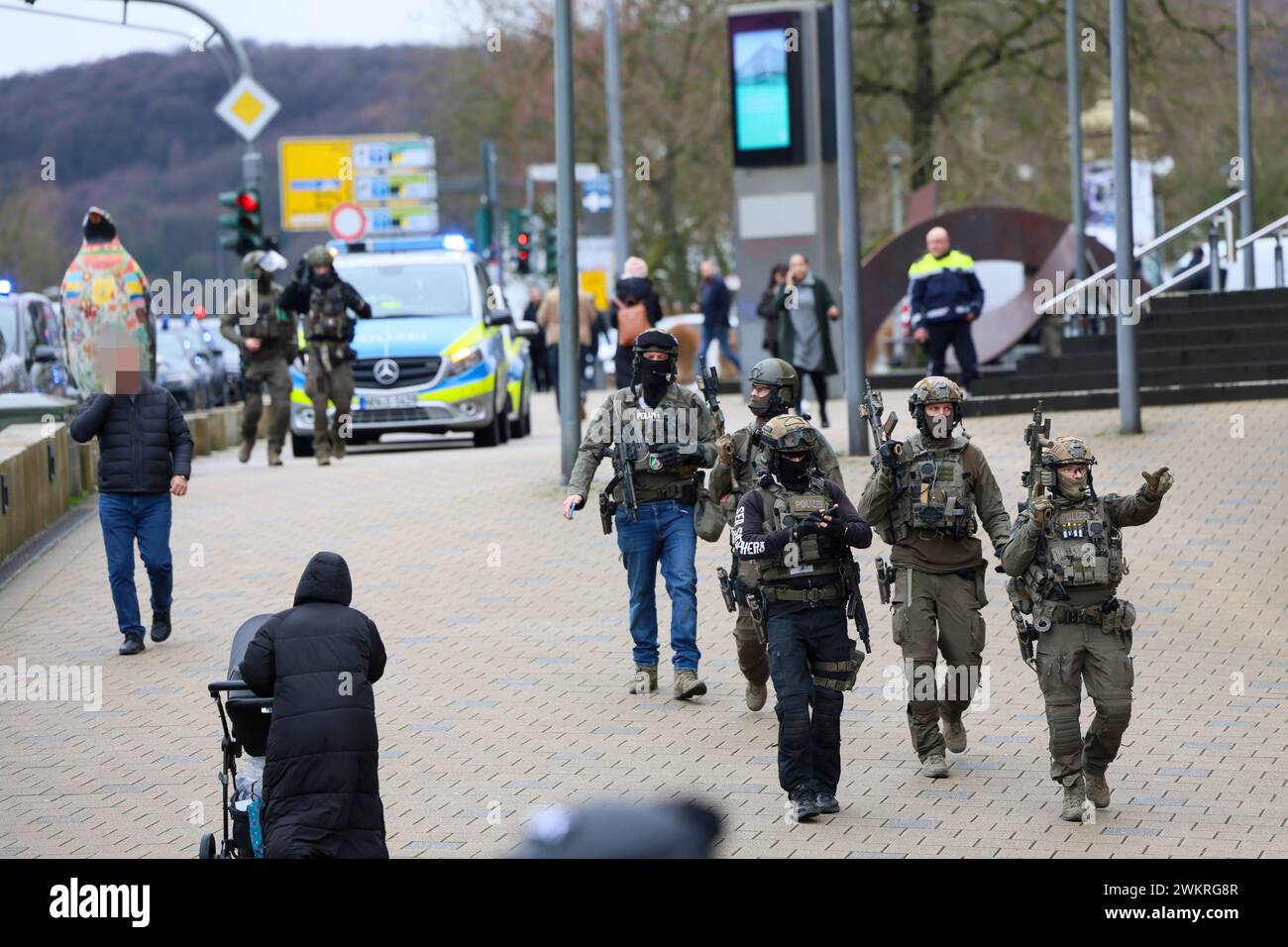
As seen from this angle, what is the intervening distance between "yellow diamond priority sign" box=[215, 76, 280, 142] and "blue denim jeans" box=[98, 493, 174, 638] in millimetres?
13517

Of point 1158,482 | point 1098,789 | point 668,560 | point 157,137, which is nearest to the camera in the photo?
point 1158,482

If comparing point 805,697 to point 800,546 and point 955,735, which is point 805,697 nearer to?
point 800,546

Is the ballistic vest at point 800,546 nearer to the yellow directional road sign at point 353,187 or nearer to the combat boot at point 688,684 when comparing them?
the combat boot at point 688,684

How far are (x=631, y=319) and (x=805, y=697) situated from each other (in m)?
6.57

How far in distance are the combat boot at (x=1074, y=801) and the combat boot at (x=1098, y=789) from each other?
0.42 ft

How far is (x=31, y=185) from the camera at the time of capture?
3511 inches

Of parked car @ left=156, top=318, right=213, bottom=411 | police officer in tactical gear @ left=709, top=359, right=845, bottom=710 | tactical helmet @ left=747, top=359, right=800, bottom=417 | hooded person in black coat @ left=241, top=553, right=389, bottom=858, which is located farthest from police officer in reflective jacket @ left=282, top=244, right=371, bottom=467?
hooded person in black coat @ left=241, top=553, right=389, bottom=858

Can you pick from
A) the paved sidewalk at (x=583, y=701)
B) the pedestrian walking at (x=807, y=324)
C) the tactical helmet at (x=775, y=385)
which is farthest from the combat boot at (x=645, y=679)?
the pedestrian walking at (x=807, y=324)

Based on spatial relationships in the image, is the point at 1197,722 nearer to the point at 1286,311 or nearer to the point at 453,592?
the point at 453,592

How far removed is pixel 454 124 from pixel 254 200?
34396 mm

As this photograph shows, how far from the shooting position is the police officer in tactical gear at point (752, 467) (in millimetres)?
8773

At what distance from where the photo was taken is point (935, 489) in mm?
8719

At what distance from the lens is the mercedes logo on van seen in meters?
21.8

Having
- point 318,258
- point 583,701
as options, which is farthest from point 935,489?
point 318,258
